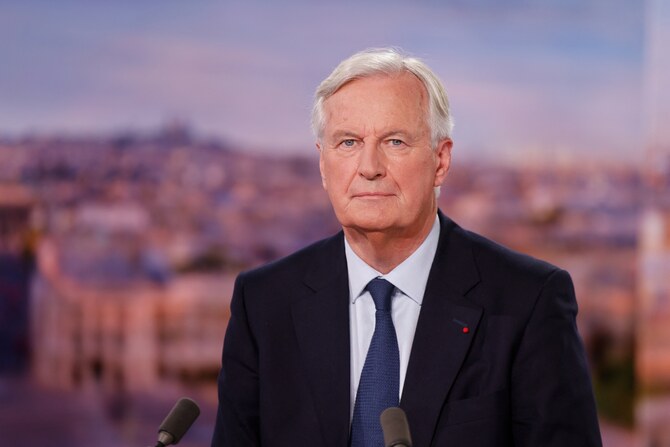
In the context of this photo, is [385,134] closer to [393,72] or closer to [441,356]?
[393,72]

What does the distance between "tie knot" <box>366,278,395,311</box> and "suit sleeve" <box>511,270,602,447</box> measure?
27cm

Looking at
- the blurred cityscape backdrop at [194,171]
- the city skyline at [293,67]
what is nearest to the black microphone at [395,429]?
the city skyline at [293,67]

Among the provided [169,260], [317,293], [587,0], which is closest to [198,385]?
[169,260]

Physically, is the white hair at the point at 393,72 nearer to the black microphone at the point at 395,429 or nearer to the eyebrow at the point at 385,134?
the eyebrow at the point at 385,134

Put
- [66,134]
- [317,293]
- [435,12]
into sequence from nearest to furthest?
[317,293]
[66,134]
[435,12]

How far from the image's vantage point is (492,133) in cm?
413

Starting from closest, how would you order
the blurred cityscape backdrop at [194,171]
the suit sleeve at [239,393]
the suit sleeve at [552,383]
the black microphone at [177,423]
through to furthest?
1. the black microphone at [177,423]
2. the suit sleeve at [552,383]
3. the suit sleeve at [239,393]
4. the blurred cityscape backdrop at [194,171]

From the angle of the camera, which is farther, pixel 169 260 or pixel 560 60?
pixel 560 60

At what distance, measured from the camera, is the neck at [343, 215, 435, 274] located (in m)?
1.74

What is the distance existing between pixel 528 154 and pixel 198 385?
1.82 metres

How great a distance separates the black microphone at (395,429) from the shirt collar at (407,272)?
1.64 ft

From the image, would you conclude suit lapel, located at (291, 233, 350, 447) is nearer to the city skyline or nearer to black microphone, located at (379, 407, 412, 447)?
black microphone, located at (379, 407, 412, 447)

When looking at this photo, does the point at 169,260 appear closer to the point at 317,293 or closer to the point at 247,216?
the point at 247,216

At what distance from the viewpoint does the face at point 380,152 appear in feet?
5.40
